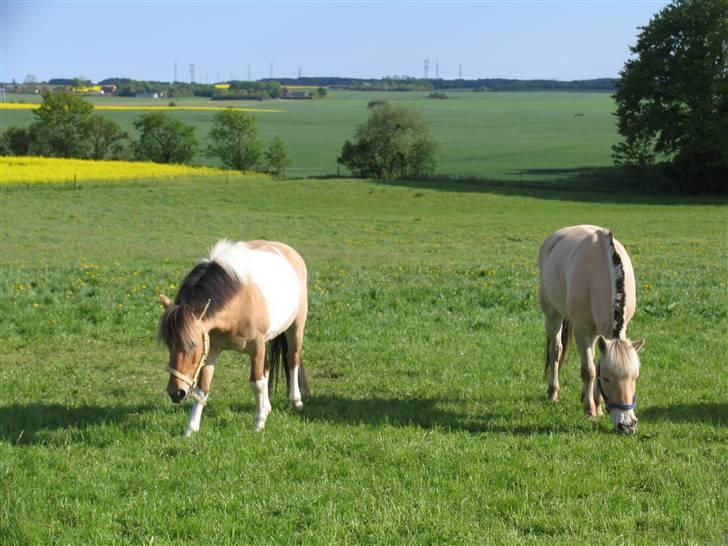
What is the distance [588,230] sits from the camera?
33.3ft

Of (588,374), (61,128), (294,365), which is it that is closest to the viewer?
(588,374)

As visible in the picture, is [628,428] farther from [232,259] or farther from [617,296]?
[232,259]

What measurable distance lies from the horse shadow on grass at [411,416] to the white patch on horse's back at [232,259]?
1716 mm

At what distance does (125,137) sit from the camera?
86.8 metres

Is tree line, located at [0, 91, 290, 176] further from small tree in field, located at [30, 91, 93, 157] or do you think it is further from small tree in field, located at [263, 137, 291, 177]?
small tree in field, located at [263, 137, 291, 177]

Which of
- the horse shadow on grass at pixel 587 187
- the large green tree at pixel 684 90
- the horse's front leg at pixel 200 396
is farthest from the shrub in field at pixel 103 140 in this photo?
the horse's front leg at pixel 200 396

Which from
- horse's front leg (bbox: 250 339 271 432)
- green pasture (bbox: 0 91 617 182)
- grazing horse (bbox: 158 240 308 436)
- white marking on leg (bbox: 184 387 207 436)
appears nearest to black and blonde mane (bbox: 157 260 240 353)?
grazing horse (bbox: 158 240 308 436)

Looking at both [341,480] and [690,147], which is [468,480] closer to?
[341,480]

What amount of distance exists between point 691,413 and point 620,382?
1464mm

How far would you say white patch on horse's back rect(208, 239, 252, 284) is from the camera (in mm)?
8281

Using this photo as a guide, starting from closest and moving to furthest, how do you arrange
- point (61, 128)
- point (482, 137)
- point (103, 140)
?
point (61, 128), point (103, 140), point (482, 137)

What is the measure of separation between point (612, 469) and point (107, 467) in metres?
4.20

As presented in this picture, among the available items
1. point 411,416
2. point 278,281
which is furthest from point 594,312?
point 278,281

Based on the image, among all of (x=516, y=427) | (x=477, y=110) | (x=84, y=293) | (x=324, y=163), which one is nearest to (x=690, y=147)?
(x=324, y=163)
